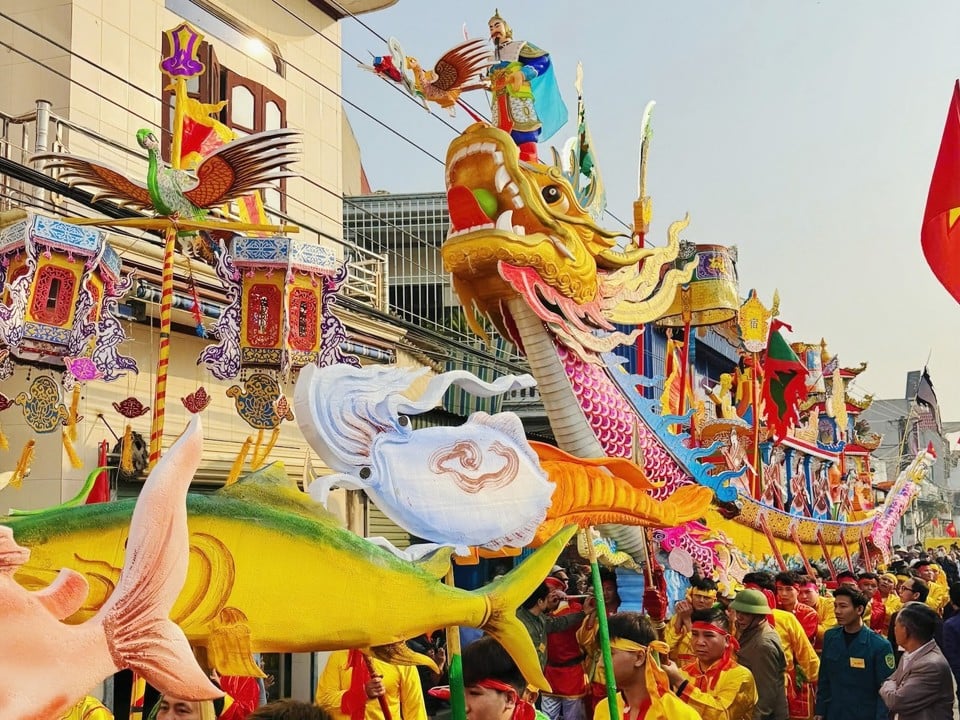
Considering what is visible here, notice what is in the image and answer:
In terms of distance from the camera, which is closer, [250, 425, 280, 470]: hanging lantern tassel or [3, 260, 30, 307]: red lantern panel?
[250, 425, 280, 470]: hanging lantern tassel

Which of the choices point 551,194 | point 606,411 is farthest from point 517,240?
point 606,411

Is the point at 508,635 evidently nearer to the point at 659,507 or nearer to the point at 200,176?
the point at 659,507

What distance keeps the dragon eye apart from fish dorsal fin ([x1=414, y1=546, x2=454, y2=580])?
13.3 feet

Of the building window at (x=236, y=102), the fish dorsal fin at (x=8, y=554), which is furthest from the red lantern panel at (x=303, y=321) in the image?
the fish dorsal fin at (x=8, y=554)

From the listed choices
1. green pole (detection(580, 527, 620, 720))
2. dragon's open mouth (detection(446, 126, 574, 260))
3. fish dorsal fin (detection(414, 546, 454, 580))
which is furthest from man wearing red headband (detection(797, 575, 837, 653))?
fish dorsal fin (detection(414, 546, 454, 580))

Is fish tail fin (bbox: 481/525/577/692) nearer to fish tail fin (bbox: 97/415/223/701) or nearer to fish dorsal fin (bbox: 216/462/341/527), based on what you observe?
fish dorsal fin (bbox: 216/462/341/527)

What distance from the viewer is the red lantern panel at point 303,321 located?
5.36 m

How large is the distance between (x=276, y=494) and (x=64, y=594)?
2.84 feet

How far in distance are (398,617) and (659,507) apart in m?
2.03

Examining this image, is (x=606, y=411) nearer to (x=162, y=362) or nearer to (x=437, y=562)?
(x=162, y=362)

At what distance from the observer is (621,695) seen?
3.96m

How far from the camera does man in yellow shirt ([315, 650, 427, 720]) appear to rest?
395cm

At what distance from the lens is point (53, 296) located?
4949 millimetres

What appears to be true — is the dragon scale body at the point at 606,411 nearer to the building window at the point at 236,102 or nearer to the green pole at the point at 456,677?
the building window at the point at 236,102
